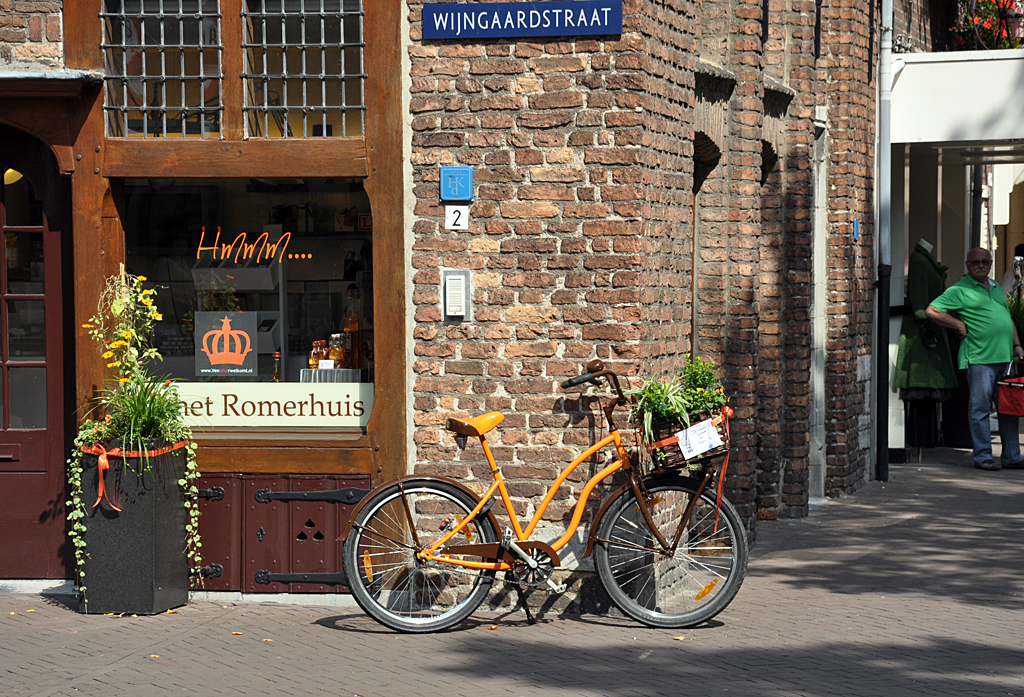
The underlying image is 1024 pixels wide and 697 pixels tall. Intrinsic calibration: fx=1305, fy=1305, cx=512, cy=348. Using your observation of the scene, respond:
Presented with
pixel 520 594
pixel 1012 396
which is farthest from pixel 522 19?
pixel 1012 396

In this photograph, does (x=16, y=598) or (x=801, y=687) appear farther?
(x=16, y=598)

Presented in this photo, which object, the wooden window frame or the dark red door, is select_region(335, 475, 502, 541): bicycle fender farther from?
the dark red door

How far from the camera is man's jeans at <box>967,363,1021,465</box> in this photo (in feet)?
41.2

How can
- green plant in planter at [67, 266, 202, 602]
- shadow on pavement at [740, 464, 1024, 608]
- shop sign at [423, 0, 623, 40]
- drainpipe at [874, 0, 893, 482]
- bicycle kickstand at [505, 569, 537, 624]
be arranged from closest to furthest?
bicycle kickstand at [505, 569, 537, 624] < shop sign at [423, 0, 623, 40] < green plant in planter at [67, 266, 202, 602] < shadow on pavement at [740, 464, 1024, 608] < drainpipe at [874, 0, 893, 482]

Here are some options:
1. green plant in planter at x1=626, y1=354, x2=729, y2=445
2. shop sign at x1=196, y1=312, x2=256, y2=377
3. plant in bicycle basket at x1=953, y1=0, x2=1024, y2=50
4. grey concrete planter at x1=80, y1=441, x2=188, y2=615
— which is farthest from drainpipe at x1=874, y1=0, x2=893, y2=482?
grey concrete planter at x1=80, y1=441, x2=188, y2=615

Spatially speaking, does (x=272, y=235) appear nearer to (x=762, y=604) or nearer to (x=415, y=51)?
(x=415, y=51)

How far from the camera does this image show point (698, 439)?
257 inches

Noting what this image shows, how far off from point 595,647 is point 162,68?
13.1 ft

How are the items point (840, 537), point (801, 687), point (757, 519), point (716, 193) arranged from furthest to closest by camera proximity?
1. point (757, 519)
2. point (840, 537)
3. point (716, 193)
4. point (801, 687)

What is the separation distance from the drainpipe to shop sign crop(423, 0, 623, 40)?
566 centimetres

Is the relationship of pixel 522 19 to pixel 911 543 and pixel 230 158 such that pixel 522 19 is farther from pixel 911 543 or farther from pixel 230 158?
pixel 911 543

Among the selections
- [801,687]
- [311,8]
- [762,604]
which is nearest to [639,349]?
[762,604]

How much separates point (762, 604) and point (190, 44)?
4488 mm

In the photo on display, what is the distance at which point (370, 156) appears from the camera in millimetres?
7215
